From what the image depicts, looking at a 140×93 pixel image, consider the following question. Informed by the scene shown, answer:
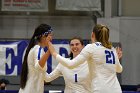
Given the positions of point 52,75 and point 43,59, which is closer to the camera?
point 43,59

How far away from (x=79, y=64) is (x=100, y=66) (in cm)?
20

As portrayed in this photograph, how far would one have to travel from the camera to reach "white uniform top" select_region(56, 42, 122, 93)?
148 inches

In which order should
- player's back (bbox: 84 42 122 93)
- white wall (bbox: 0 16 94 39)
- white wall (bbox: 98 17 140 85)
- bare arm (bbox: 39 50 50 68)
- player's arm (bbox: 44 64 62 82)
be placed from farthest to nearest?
white wall (bbox: 0 16 94 39) → white wall (bbox: 98 17 140 85) → player's arm (bbox: 44 64 62 82) → bare arm (bbox: 39 50 50 68) → player's back (bbox: 84 42 122 93)

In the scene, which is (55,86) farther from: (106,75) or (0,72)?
(106,75)

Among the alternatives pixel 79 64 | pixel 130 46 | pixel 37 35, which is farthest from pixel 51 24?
pixel 79 64

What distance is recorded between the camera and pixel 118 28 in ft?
38.3

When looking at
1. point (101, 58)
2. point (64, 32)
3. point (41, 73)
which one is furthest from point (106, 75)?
point (64, 32)

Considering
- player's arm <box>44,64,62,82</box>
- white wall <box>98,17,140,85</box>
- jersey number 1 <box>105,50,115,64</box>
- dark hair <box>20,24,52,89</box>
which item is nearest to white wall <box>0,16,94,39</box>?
white wall <box>98,17,140,85</box>

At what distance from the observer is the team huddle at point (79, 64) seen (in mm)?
3789

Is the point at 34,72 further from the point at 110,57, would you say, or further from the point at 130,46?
the point at 130,46

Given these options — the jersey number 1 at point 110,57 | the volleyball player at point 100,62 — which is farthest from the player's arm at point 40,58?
the jersey number 1 at point 110,57

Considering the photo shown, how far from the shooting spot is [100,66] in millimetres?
3791

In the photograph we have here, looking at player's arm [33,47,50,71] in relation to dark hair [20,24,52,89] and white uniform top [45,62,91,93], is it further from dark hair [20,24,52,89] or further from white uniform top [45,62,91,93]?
white uniform top [45,62,91,93]

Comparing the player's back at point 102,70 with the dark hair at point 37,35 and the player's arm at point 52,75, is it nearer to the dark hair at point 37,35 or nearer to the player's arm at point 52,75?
the dark hair at point 37,35
